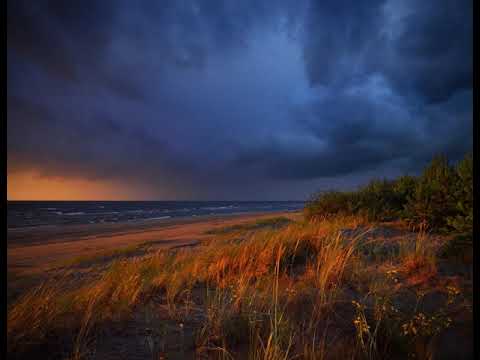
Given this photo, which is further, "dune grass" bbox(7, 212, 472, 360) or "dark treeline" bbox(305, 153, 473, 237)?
"dark treeline" bbox(305, 153, 473, 237)

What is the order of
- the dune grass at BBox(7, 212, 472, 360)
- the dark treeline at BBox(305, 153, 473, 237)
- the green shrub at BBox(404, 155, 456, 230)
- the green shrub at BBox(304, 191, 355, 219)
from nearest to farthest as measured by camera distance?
the dune grass at BBox(7, 212, 472, 360), the dark treeline at BBox(305, 153, 473, 237), the green shrub at BBox(404, 155, 456, 230), the green shrub at BBox(304, 191, 355, 219)

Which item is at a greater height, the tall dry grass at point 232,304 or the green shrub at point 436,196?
the green shrub at point 436,196

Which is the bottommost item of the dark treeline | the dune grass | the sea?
the sea

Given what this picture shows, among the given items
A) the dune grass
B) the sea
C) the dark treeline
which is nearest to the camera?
the dune grass

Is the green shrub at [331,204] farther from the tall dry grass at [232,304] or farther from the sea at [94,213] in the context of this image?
the sea at [94,213]

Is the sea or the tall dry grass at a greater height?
the tall dry grass

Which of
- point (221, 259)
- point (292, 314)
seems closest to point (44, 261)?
point (221, 259)

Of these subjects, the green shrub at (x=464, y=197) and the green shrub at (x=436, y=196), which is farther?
the green shrub at (x=436, y=196)

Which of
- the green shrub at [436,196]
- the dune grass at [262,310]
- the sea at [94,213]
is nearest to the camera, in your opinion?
the dune grass at [262,310]

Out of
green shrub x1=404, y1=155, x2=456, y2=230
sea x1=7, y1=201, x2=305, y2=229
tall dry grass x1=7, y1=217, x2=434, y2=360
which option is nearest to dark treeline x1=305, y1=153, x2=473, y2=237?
green shrub x1=404, y1=155, x2=456, y2=230

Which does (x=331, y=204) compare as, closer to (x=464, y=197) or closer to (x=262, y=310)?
(x=464, y=197)

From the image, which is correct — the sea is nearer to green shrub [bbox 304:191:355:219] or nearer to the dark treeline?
green shrub [bbox 304:191:355:219]

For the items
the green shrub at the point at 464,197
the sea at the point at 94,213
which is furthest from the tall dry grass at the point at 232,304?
the sea at the point at 94,213
